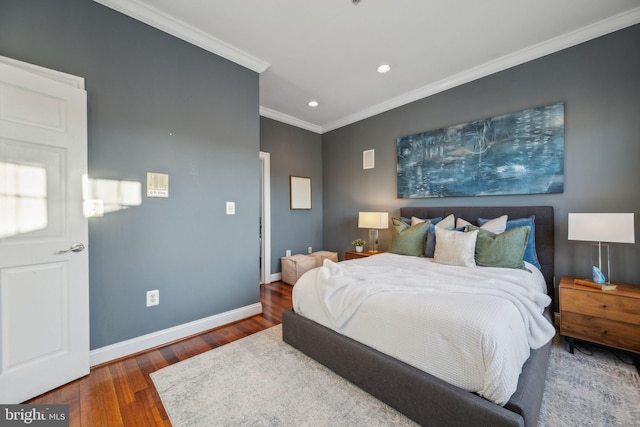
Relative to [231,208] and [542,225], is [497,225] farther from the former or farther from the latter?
[231,208]

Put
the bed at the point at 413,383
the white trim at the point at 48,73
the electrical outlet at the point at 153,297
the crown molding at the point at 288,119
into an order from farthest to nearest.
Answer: the crown molding at the point at 288,119
the electrical outlet at the point at 153,297
the white trim at the point at 48,73
the bed at the point at 413,383

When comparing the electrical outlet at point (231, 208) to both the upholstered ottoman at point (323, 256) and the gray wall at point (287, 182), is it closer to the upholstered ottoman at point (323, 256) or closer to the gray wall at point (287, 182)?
the gray wall at point (287, 182)

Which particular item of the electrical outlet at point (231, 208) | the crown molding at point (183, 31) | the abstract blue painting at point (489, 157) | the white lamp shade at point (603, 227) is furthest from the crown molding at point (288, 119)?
the white lamp shade at point (603, 227)

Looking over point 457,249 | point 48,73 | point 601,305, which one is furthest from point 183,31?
point 601,305

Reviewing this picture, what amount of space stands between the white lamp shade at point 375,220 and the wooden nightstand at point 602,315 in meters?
2.00

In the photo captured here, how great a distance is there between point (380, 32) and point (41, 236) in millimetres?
3140

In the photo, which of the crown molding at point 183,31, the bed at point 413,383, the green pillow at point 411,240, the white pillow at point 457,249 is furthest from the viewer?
the green pillow at point 411,240

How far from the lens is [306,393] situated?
163 cm

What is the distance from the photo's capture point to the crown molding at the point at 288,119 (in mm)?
4105

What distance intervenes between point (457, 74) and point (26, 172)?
13.6ft

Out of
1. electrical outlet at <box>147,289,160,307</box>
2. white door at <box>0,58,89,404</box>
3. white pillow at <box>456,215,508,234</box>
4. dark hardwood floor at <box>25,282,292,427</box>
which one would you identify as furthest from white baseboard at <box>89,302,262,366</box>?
white pillow at <box>456,215,508,234</box>

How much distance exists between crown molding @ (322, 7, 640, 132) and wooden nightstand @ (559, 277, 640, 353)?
7.50 feet

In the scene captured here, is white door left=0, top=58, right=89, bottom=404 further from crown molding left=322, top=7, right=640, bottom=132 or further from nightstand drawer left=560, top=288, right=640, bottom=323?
nightstand drawer left=560, top=288, right=640, bottom=323

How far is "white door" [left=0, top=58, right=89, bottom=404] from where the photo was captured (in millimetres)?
1524
